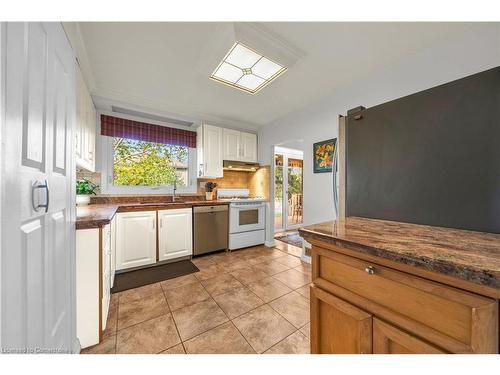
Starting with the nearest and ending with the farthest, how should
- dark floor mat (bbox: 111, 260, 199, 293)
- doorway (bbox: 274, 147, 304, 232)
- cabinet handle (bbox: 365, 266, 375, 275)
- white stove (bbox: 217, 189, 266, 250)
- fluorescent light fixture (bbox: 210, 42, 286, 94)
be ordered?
1. cabinet handle (bbox: 365, 266, 375, 275)
2. fluorescent light fixture (bbox: 210, 42, 286, 94)
3. dark floor mat (bbox: 111, 260, 199, 293)
4. white stove (bbox: 217, 189, 266, 250)
5. doorway (bbox: 274, 147, 304, 232)

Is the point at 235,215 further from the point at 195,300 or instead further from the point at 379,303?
the point at 379,303

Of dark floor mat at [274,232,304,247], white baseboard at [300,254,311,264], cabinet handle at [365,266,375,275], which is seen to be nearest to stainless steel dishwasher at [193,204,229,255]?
white baseboard at [300,254,311,264]

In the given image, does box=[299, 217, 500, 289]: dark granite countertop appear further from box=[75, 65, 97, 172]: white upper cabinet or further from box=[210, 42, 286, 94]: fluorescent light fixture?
box=[75, 65, 97, 172]: white upper cabinet

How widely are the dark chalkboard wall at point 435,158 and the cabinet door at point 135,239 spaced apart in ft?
8.15

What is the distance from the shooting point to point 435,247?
0.62 metres

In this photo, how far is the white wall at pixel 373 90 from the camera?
55.6 inches

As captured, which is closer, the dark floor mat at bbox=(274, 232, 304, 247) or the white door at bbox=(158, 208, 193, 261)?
the white door at bbox=(158, 208, 193, 261)

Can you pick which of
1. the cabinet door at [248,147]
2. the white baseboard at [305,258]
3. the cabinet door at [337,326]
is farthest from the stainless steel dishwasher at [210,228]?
the cabinet door at [337,326]

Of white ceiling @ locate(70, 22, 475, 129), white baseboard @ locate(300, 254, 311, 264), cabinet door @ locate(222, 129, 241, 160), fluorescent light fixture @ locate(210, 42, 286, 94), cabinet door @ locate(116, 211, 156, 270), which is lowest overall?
white baseboard @ locate(300, 254, 311, 264)

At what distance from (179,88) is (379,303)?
2777mm

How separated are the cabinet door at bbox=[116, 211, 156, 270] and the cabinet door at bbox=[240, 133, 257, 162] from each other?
1959 mm

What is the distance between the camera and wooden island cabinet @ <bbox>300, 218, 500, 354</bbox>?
17.9 inches

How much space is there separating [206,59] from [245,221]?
2436mm
